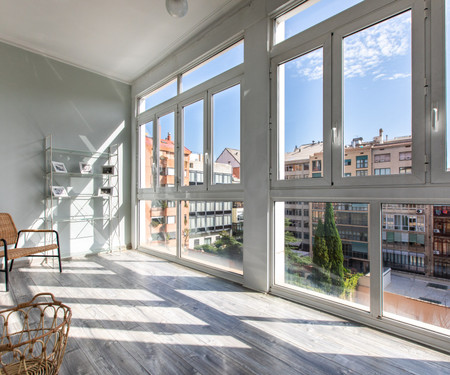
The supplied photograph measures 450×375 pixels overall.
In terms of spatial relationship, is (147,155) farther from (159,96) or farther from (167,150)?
(159,96)

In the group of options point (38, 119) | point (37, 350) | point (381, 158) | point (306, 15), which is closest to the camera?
point (37, 350)

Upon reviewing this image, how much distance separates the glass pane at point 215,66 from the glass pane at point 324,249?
188 cm

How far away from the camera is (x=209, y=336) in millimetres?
1977

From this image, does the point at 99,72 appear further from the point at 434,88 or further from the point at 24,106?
the point at 434,88

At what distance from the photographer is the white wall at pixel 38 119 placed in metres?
3.74

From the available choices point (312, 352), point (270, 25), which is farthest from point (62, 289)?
point (270, 25)

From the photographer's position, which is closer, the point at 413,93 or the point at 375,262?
the point at 413,93

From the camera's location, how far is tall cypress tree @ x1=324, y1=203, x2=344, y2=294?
234cm

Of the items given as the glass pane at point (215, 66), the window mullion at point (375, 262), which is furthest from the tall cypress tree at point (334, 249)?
the glass pane at point (215, 66)

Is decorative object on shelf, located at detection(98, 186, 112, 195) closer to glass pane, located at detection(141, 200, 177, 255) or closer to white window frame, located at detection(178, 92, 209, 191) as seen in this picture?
glass pane, located at detection(141, 200, 177, 255)

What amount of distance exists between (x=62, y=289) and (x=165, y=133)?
2.68 m

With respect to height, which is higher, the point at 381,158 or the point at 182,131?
the point at 182,131

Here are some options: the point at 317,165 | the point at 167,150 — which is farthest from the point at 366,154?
the point at 167,150

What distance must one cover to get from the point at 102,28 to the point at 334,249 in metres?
3.93
